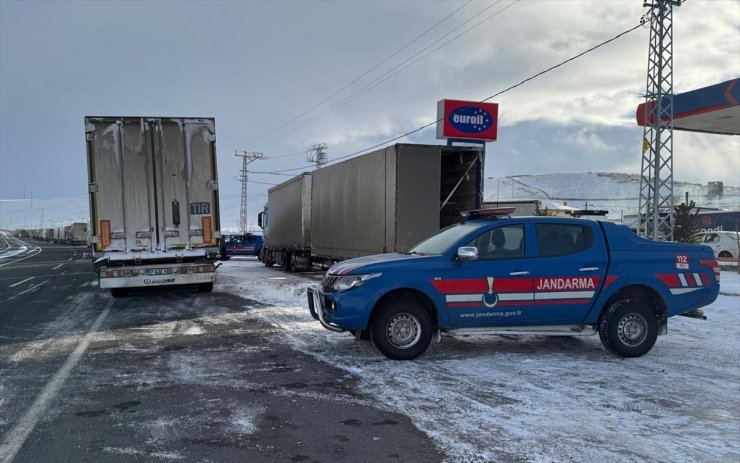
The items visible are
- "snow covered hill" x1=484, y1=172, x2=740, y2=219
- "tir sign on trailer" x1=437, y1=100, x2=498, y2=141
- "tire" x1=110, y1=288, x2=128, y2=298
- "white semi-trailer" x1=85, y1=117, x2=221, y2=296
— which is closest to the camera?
"white semi-trailer" x1=85, y1=117, x2=221, y2=296

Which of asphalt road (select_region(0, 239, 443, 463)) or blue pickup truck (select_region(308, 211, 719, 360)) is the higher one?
blue pickup truck (select_region(308, 211, 719, 360))

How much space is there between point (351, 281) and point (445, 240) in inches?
56.7

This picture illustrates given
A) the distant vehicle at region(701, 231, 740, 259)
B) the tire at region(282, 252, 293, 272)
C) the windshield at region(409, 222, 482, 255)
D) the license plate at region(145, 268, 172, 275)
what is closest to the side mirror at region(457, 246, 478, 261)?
the windshield at region(409, 222, 482, 255)

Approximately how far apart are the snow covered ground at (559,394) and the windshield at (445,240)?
1332 millimetres

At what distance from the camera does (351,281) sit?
22.0ft

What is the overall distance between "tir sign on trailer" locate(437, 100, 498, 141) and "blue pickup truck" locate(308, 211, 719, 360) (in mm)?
14900

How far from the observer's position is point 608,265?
7.00 metres

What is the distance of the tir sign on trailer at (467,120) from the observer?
2162cm

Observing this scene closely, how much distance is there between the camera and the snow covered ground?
4207mm

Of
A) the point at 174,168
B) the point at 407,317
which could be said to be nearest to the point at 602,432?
the point at 407,317

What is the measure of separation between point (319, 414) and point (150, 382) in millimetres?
2133

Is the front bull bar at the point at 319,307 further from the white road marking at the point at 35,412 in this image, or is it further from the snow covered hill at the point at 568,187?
the snow covered hill at the point at 568,187

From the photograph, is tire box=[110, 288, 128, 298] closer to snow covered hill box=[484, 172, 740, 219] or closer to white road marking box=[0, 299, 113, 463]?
white road marking box=[0, 299, 113, 463]

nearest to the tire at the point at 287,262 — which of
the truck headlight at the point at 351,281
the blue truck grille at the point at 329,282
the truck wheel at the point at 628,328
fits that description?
the blue truck grille at the point at 329,282
